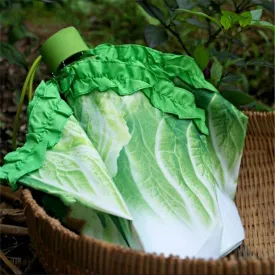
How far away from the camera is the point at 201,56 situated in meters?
1.11

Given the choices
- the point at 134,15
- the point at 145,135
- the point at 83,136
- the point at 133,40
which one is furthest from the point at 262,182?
the point at 134,15

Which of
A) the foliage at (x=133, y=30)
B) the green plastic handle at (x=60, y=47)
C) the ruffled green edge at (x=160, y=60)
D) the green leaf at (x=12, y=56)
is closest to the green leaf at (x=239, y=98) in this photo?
the foliage at (x=133, y=30)

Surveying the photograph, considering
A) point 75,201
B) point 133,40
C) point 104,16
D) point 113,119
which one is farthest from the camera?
point 104,16

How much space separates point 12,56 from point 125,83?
1.54 feet

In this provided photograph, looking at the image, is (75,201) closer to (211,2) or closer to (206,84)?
(206,84)

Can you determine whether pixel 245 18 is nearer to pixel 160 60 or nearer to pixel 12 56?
pixel 160 60

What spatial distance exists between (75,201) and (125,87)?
0.79 ft

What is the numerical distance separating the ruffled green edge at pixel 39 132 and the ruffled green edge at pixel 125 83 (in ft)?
0.11

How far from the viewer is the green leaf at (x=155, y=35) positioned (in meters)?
1.18

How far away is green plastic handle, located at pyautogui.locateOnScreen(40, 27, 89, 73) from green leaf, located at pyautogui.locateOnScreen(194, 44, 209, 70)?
0.24 metres

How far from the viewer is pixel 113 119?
93cm

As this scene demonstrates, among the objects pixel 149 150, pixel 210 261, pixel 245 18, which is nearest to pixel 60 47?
pixel 149 150

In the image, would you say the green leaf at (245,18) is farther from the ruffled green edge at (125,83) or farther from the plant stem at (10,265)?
the plant stem at (10,265)

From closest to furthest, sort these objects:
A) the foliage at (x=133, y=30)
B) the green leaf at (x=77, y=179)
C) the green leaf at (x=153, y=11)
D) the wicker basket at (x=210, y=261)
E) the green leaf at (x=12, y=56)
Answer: the wicker basket at (x=210, y=261) < the green leaf at (x=77, y=179) < the green leaf at (x=153, y=11) < the green leaf at (x=12, y=56) < the foliage at (x=133, y=30)
